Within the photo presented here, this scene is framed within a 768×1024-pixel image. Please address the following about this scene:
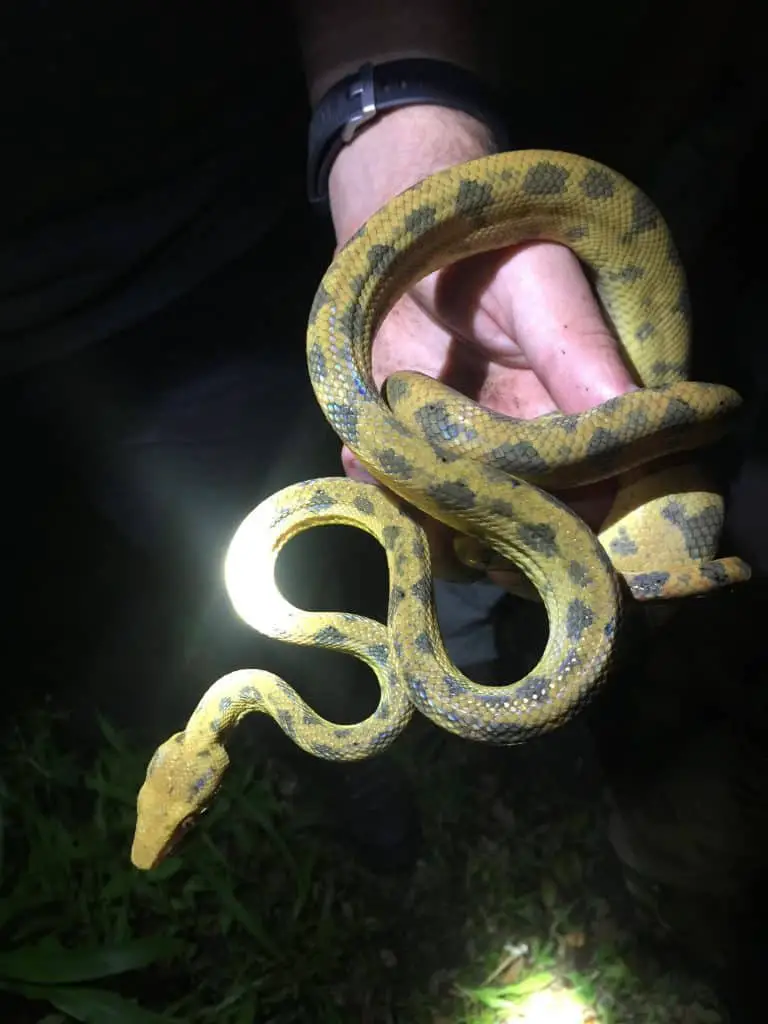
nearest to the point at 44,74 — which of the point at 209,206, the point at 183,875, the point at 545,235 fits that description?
the point at 209,206

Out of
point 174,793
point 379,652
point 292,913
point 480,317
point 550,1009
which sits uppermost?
point 480,317

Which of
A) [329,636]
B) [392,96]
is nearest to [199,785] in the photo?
[329,636]

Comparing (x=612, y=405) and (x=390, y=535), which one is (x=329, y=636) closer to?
(x=390, y=535)

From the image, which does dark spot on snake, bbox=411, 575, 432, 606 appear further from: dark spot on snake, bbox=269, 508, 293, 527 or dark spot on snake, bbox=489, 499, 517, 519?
dark spot on snake, bbox=269, 508, 293, 527

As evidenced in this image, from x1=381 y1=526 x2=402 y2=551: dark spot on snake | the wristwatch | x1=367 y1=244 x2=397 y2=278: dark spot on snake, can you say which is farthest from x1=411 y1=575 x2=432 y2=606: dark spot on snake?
the wristwatch

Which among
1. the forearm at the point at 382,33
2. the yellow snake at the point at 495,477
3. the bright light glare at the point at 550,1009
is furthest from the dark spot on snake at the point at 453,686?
the bright light glare at the point at 550,1009

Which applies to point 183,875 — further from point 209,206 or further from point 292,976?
point 209,206
